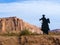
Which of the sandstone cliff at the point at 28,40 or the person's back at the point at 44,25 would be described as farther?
the person's back at the point at 44,25

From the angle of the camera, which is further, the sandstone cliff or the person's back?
the person's back

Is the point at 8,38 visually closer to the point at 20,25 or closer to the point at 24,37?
the point at 24,37

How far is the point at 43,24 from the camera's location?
37625mm

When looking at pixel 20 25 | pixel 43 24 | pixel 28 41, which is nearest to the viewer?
pixel 28 41

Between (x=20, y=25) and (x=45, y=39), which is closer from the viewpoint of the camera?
(x=45, y=39)

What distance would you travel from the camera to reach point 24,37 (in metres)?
31.5

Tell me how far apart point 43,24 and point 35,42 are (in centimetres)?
654

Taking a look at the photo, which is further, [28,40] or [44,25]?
[44,25]

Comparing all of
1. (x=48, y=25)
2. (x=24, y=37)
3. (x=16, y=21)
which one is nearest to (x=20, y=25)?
(x=16, y=21)

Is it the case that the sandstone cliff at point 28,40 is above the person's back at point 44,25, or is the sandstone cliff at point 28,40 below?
below

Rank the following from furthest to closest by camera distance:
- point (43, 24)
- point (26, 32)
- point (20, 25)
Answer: point (20, 25) < point (43, 24) < point (26, 32)

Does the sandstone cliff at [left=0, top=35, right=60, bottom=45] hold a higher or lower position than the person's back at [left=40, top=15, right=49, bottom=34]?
lower


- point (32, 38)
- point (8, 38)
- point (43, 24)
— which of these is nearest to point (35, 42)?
point (32, 38)

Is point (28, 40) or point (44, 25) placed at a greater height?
point (44, 25)
